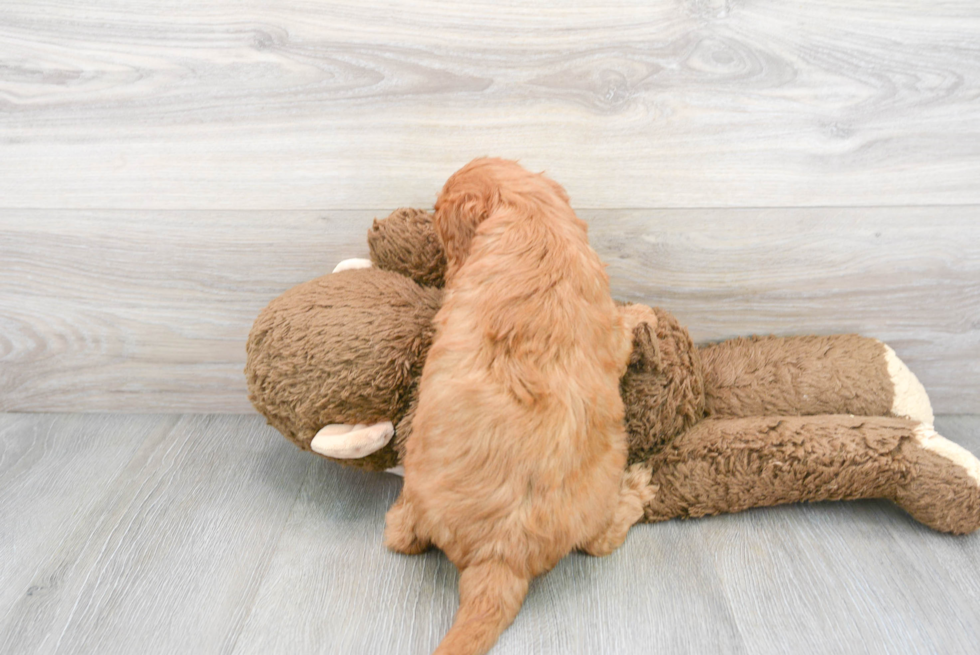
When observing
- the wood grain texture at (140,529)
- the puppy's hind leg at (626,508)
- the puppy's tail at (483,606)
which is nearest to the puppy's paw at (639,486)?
the puppy's hind leg at (626,508)

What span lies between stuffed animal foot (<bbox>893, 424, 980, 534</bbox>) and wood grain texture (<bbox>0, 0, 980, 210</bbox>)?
44cm

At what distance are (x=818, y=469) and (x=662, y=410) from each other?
0.80 feet

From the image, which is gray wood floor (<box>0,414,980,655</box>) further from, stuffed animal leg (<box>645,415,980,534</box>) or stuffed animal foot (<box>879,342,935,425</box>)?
stuffed animal foot (<box>879,342,935,425</box>)

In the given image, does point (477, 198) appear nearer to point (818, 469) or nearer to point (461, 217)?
point (461, 217)

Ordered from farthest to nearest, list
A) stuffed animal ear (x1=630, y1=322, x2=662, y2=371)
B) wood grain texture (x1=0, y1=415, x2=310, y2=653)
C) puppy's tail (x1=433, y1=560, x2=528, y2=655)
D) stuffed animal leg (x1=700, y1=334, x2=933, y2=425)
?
stuffed animal leg (x1=700, y1=334, x2=933, y2=425), stuffed animal ear (x1=630, y1=322, x2=662, y2=371), wood grain texture (x1=0, y1=415, x2=310, y2=653), puppy's tail (x1=433, y1=560, x2=528, y2=655)

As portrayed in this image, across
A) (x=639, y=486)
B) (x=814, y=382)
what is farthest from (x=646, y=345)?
(x=814, y=382)

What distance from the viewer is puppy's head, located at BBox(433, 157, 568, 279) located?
3.04 feet

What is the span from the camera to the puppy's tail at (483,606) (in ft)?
2.61

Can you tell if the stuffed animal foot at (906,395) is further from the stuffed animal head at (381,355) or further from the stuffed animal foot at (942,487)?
the stuffed animal head at (381,355)

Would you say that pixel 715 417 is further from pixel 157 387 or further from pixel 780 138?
pixel 157 387

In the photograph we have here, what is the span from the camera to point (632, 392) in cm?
105

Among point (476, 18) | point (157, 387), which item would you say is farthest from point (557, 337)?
point (157, 387)

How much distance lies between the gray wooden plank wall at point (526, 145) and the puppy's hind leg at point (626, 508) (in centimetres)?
33

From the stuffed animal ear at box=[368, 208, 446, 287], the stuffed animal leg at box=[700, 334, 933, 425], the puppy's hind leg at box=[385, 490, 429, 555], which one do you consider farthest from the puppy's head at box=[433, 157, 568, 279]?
the stuffed animal leg at box=[700, 334, 933, 425]
